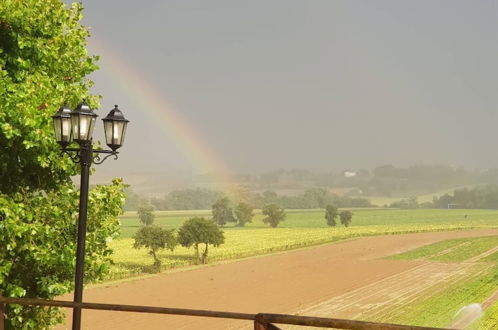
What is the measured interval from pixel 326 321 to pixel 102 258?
10.6 meters

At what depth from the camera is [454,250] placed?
95125 millimetres

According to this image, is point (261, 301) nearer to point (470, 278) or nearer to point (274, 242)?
point (470, 278)

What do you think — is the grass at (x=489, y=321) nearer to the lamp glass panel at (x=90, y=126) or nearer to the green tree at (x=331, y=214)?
the lamp glass panel at (x=90, y=126)

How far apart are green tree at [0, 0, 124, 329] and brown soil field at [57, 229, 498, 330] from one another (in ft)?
86.6

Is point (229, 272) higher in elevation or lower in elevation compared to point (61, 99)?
lower

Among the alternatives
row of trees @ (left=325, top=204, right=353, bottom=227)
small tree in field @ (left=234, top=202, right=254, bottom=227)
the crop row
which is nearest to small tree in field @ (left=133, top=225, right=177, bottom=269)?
the crop row

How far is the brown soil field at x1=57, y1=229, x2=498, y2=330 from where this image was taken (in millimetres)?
45219

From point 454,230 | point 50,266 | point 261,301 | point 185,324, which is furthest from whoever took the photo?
point 454,230

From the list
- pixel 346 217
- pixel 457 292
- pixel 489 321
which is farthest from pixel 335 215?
pixel 489 321

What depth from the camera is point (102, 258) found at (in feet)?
46.2

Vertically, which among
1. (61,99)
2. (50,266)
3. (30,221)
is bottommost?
(50,266)

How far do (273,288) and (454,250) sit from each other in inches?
1724

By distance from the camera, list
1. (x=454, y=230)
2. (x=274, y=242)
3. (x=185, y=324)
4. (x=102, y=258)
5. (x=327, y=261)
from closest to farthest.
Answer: (x=102, y=258) < (x=185, y=324) < (x=327, y=261) < (x=274, y=242) < (x=454, y=230)

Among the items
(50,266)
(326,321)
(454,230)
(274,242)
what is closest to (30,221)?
(50,266)
